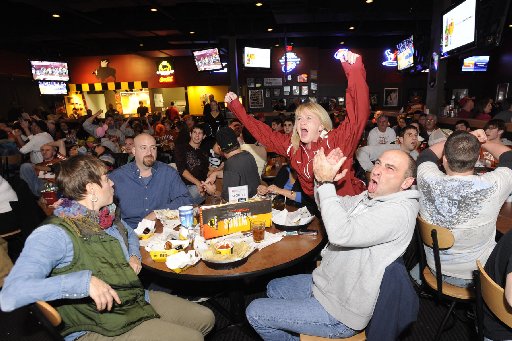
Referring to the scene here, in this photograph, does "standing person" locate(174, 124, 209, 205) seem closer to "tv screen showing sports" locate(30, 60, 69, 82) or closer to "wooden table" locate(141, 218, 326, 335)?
"wooden table" locate(141, 218, 326, 335)

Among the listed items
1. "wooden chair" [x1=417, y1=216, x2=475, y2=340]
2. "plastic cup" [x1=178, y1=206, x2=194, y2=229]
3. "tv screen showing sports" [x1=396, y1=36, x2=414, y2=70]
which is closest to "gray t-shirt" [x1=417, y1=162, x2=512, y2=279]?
"wooden chair" [x1=417, y1=216, x2=475, y2=340]

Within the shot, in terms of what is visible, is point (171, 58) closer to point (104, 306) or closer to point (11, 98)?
point (11, 98)

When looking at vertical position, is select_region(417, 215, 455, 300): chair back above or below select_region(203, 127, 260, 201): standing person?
below

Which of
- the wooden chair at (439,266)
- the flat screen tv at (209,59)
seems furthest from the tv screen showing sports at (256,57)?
the wooden chair at (439,266)

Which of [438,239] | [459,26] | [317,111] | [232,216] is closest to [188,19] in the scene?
[459,26]

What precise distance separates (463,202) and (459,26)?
437cm

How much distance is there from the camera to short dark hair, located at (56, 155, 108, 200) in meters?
1.79

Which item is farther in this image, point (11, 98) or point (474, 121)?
point (11, 98)

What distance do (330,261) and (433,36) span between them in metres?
7.60

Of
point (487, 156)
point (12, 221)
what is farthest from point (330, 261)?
point (12, 221)

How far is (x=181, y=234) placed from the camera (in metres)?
2.30

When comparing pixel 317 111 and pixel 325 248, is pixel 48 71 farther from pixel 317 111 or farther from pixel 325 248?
pixel 325 248

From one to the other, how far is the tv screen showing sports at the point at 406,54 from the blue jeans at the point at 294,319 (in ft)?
29.2

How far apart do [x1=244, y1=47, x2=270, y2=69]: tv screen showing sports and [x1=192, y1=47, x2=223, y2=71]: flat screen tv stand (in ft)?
3.86
